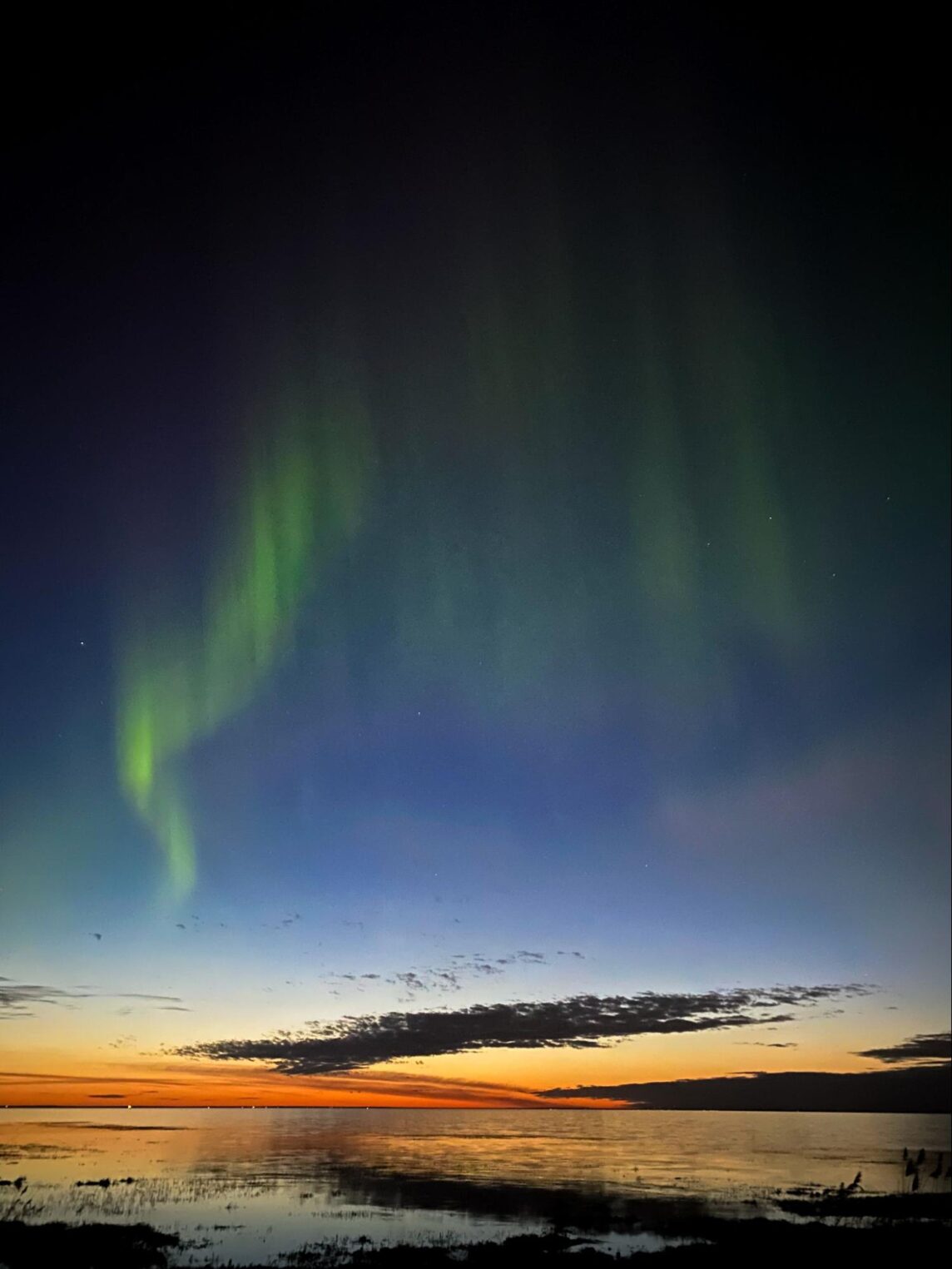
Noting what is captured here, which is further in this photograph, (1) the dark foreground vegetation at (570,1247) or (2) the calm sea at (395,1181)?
(2) the calm sea at (395,1181)

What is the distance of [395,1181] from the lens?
93.6 ft

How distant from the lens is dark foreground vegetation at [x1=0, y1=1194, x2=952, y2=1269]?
14430 mm

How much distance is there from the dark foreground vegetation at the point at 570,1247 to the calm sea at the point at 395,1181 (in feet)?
2.60

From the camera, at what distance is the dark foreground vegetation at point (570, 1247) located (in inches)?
568

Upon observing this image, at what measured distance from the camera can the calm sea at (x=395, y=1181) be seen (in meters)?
19.0

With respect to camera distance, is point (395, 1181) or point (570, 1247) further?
point (395, 1181)

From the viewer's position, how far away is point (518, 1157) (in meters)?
39.3

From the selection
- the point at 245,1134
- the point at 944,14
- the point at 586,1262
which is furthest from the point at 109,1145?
the point at 944,14

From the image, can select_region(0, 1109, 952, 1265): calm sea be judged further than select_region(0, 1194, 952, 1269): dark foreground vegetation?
Yes

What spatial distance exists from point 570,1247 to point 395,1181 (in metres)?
14.4

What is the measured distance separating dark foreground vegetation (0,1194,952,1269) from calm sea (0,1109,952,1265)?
2.60ft

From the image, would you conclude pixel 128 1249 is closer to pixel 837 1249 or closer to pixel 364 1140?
pixel 837 1249

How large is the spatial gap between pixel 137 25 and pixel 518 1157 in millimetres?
40901

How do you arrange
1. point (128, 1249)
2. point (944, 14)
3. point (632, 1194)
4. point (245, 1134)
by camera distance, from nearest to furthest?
point (944, 14), point (128, 1249), point (632, 1194), point (245, 1134)
